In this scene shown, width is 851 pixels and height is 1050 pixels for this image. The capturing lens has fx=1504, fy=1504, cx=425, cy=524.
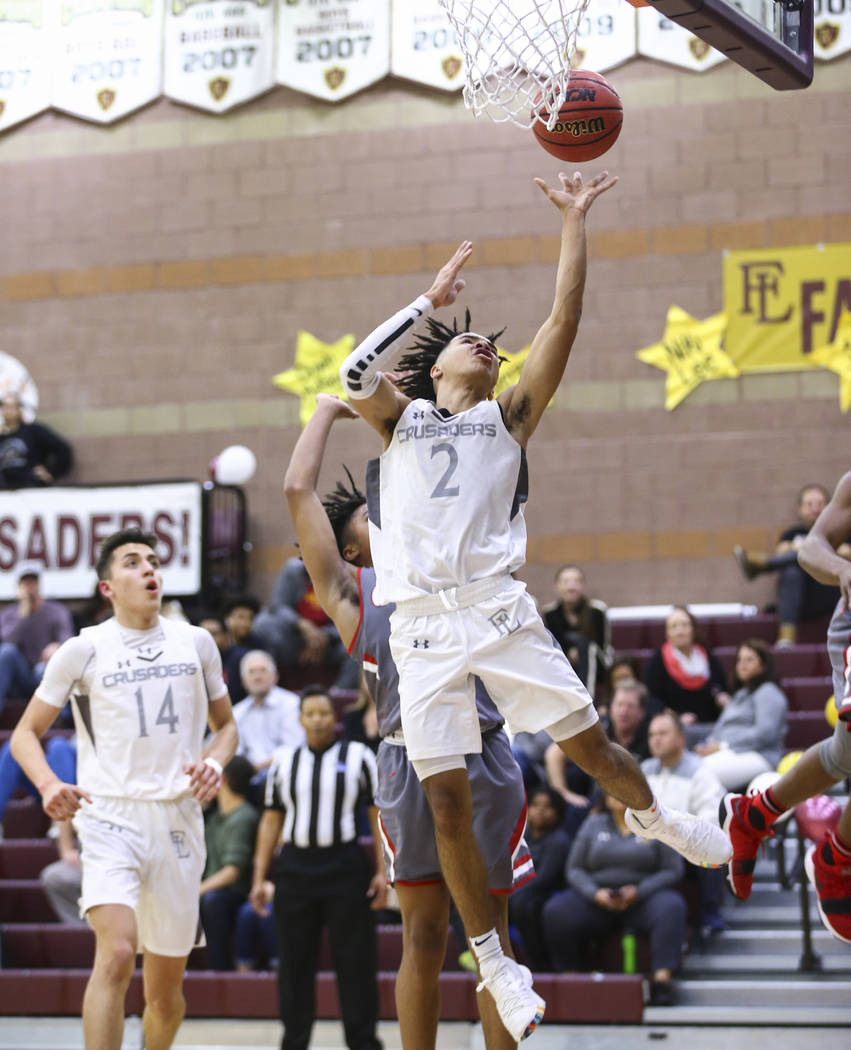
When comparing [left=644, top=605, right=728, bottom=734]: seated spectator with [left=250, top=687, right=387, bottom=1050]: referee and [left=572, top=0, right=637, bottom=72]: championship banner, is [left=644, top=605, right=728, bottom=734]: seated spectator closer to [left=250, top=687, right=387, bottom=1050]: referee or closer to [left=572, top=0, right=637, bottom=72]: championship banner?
[left=250, top=687, right=387, bottom=1050]: referee

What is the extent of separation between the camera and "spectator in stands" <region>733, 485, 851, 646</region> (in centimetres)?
1141

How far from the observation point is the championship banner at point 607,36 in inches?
516

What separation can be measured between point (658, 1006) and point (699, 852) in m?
3.42

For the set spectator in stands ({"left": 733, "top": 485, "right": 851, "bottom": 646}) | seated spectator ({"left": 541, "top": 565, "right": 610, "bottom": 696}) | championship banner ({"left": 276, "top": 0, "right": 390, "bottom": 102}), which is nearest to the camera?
seated spectator ({"left": 541, "top": 565, "right": 610, "bottom": 696})

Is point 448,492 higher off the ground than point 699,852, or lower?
higher

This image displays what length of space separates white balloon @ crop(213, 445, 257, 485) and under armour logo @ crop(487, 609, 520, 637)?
903 centimetres

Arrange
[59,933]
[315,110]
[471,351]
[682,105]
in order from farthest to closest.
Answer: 1. [315,110]
2. [682,105]
3. [59,933]
4. [471,351]

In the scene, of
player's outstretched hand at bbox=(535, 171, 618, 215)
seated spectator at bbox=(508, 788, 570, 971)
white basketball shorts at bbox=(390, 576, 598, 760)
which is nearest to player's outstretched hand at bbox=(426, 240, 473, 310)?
player's outstretched hand at bbox=(535, 171, 618, 215)

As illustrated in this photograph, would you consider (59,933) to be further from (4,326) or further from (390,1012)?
(4,326)

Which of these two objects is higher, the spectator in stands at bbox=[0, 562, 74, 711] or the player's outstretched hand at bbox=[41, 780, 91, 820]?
the player's outstretched hand at bbox=[41, 780, 91, 820]

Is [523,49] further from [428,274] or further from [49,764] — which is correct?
[428,274]

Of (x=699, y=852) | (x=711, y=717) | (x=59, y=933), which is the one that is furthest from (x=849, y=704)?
(x=59, y=933)

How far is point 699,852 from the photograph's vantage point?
16.3 feet

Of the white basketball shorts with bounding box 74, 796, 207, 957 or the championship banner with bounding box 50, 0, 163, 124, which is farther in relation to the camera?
the championship banner with bounding box 50, 0, 163, 124
